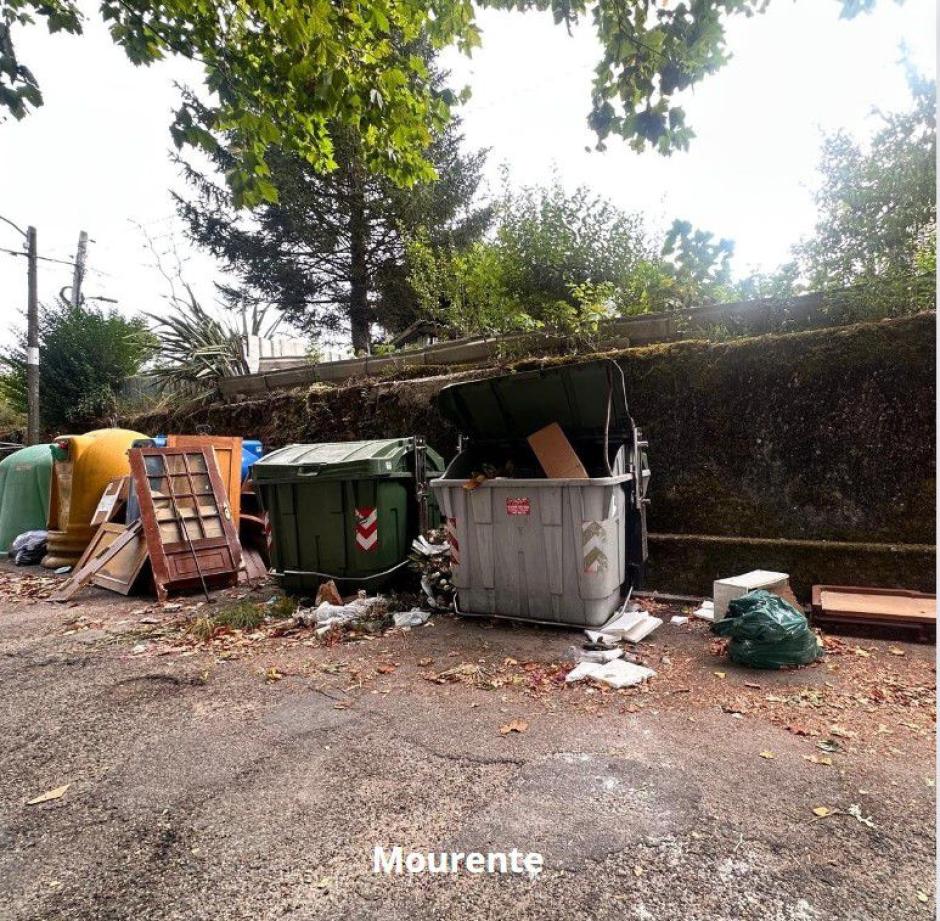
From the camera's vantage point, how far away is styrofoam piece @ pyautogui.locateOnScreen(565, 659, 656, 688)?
291 cm

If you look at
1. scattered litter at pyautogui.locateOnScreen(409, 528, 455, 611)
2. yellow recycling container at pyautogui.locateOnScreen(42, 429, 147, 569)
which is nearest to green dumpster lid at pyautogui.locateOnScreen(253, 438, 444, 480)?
scattered litter at pyautogui.locateOnScreen(409, 528, 455, 611)

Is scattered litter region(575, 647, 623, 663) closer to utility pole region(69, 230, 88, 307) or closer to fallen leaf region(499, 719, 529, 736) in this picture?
fallen leaf region(499, 719, 529, 736)

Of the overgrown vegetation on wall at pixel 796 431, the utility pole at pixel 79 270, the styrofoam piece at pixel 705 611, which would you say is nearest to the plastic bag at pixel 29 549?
the overgrown vegetation on wall at pixel 796 431

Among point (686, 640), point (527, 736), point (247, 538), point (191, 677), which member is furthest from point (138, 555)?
point (686, 640)

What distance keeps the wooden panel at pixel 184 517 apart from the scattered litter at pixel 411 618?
230cm

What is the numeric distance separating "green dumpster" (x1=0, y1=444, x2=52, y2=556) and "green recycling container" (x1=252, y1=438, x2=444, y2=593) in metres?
4.81

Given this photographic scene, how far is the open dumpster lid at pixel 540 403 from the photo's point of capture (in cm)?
408

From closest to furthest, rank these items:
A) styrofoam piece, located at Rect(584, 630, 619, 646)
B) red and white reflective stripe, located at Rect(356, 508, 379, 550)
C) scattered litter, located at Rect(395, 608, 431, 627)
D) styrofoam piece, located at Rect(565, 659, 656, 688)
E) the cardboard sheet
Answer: styrofoam piece, located at Rect(565, 659, 656, 688) → styrofoam piece, located at Rect(584, 630, 619, 646) → the cardboard sheet → scattered litter, located at Rect(395, 608, 431, 627) → red and white reflective stripe, located at Rect(356, 508, 379, 550)

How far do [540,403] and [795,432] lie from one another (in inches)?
76.7

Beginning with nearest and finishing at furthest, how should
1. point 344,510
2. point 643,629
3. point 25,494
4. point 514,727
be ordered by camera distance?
point 514,727 < point 643,629 < point 344,510 < point 25,494

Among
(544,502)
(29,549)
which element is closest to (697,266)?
(544,502)

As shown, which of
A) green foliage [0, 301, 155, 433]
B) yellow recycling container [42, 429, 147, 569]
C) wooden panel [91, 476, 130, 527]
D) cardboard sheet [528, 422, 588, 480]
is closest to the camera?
cardboard sheet [528, 422, 588, 480]

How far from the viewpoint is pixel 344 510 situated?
4676 mm

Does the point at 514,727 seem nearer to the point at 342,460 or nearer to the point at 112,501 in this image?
the point at 342,460
